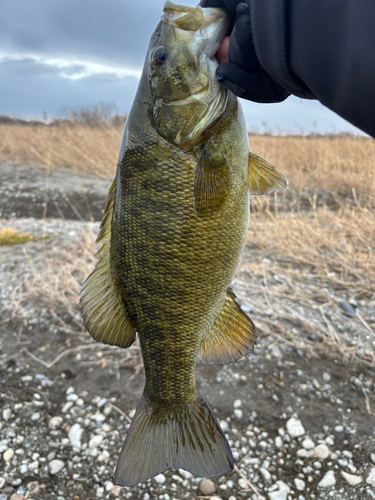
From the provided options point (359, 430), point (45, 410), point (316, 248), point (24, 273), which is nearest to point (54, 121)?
point (24, 273)

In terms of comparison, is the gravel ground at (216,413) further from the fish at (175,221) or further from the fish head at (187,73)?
the fish head at (187,73)

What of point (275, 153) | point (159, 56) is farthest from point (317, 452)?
point (275, 153)

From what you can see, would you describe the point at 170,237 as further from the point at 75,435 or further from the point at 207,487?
the point at 75,435

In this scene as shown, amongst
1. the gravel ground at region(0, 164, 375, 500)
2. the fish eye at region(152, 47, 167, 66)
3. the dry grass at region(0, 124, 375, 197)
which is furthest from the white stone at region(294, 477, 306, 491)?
the dry grass at region(0, 124, 375, 197)

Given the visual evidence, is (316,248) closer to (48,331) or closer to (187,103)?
(48,331)

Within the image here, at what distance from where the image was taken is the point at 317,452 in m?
2.58

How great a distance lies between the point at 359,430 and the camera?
2.72 m

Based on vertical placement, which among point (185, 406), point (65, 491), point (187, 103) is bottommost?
point (65, 491)

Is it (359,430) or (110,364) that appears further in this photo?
(110,364)

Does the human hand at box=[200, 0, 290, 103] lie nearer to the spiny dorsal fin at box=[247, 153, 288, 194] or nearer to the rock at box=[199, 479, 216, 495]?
the spiny dorsal fin at box=[247, 153, 288, 194]

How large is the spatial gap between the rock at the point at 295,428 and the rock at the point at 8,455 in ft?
6.16

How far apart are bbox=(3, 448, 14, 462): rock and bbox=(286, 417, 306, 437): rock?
6.16 feet

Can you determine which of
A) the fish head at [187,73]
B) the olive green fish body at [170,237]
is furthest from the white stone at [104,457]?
the fish head at [187,73]

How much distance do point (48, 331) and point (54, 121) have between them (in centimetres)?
1377
